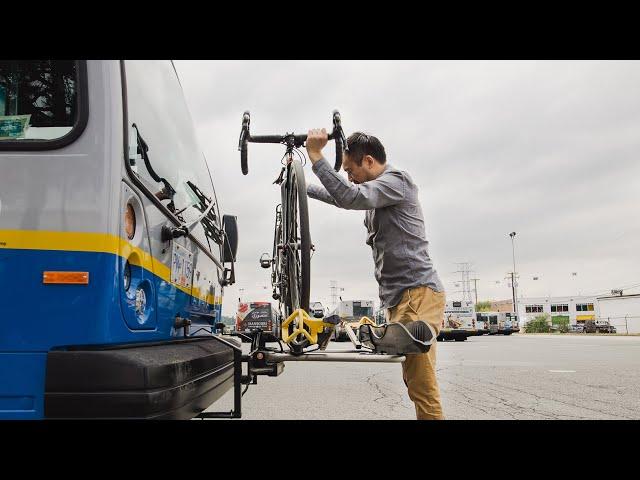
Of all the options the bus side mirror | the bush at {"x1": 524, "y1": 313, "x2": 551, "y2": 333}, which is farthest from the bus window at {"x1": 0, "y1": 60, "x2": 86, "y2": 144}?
the bush at {"x1": 524, "y1": 313, "x2": 551, "y2": 333}

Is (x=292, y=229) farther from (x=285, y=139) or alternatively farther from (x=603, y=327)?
(x=603, y=327)

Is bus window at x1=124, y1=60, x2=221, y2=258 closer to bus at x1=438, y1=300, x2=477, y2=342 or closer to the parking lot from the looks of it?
the parking lot

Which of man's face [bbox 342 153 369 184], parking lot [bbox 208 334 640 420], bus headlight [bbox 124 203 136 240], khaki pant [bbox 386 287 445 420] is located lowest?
parking lot [bbox 208 334 640 420]

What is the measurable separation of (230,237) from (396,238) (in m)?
2.34

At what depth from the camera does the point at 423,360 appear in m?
2.63

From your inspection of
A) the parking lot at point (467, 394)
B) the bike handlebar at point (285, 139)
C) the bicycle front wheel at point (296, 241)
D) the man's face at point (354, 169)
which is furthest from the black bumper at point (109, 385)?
the parking lot at point (467, 394)

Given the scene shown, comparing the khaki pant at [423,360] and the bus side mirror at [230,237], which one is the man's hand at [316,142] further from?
the bus side mirror at [230,237]

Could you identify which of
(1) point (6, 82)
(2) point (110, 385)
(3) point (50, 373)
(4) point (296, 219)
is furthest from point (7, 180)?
(4) point (296, 219)

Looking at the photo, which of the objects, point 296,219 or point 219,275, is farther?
point 219,275

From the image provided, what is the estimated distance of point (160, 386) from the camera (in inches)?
78.0

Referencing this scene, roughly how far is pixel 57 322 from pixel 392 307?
169 centimetres

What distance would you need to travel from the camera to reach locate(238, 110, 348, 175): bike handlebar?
9.13 feet

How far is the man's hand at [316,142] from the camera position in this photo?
2617 mm
